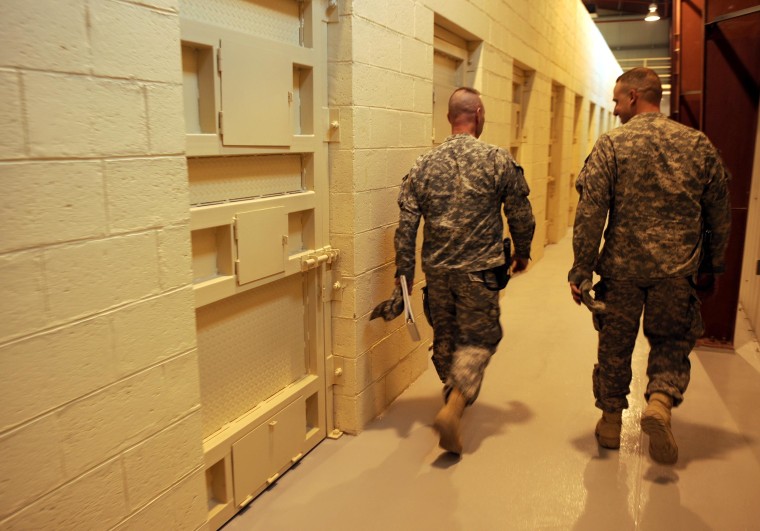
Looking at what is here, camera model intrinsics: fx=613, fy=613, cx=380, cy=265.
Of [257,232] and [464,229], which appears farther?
[464,229]

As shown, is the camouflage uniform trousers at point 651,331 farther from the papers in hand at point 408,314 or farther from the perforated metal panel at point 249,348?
the perforated metal panel at point 249,348

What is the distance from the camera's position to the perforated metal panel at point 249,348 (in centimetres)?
236

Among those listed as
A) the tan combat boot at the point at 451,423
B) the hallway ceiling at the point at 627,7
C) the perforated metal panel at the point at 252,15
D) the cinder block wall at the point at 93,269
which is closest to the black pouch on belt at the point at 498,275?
the tan combat boot at the point at 451,423

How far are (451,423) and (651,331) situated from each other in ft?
3.52

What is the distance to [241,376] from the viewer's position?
2.56m

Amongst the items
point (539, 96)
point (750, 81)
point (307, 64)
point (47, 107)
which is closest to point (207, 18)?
point (307, 64)

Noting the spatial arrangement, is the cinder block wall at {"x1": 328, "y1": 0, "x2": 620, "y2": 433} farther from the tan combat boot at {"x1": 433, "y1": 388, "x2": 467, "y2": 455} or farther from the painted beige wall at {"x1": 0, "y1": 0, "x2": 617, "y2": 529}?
the painted beige wall at {"x1": 0, "y1": 0, "x2": 617, "y2": 529}

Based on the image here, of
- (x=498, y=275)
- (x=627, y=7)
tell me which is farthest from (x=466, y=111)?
→ (x=627, y=7)

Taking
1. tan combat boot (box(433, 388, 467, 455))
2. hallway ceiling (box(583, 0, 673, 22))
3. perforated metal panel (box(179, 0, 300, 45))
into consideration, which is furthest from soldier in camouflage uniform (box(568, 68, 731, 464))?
hallway ceiling (box(583, 0, 673, 22))

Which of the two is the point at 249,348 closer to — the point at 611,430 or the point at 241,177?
the point at 241,177

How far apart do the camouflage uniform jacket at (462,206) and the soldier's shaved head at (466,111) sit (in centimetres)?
9

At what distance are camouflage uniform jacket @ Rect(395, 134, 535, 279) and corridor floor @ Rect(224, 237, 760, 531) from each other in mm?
925

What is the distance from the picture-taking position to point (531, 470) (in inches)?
113

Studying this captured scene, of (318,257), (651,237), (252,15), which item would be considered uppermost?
(252,15)
